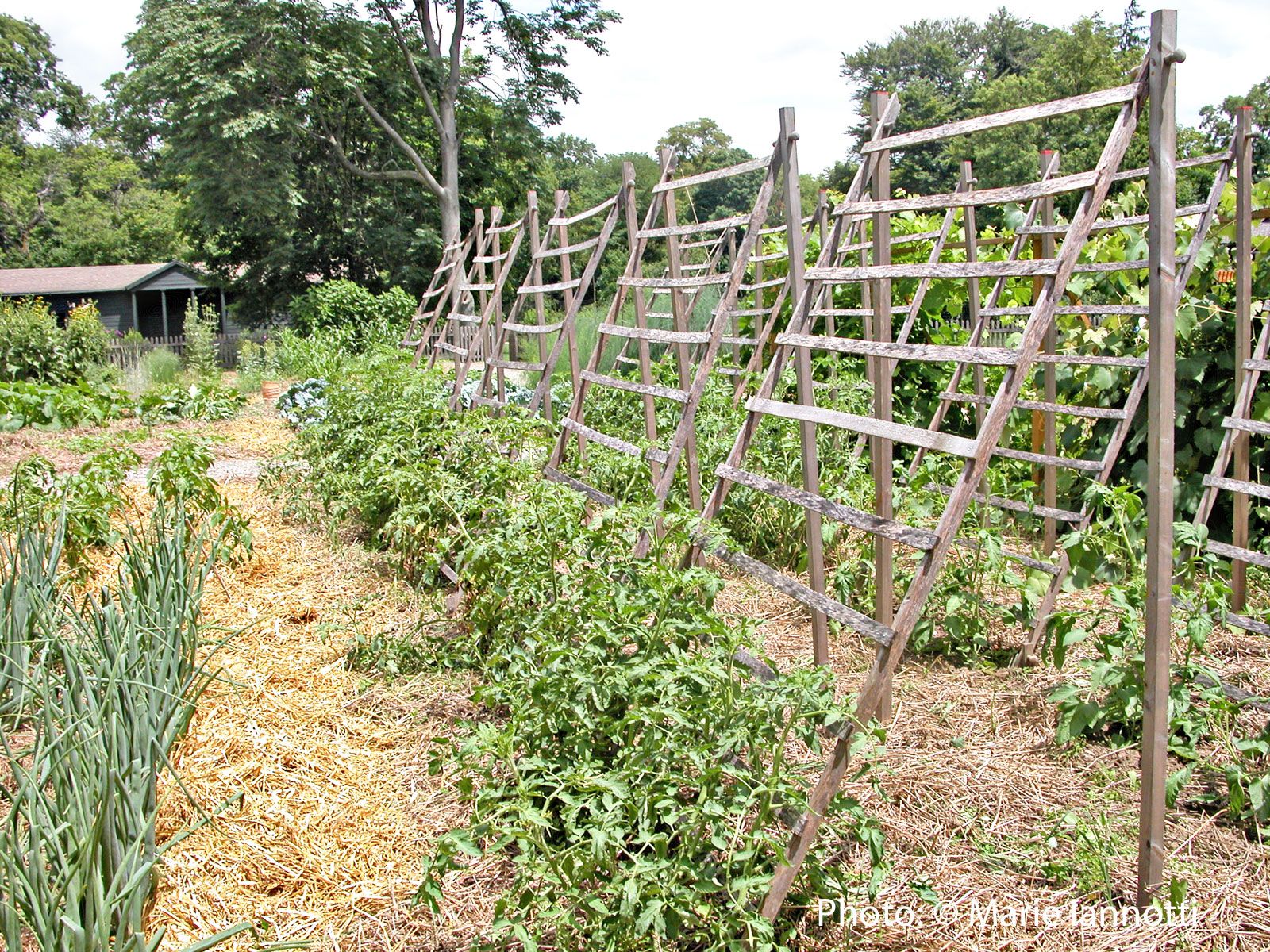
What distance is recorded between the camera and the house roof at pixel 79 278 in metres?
33.7

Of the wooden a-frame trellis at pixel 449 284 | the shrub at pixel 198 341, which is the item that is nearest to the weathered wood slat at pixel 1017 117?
the wooden a-frame trellis at pixel 449 284

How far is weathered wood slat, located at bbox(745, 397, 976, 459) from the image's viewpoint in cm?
265

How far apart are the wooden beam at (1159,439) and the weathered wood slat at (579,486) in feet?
7.62

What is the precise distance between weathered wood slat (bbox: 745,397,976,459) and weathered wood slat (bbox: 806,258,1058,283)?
1.53 ft

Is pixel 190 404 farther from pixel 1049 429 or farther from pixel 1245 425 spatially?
pixel 1245 425

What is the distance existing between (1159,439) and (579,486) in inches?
113

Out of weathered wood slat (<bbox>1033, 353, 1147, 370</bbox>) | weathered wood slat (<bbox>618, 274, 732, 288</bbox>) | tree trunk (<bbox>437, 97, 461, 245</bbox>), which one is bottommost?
weathered wood slat (<bbox>1033, 353, 1147, 370</bbox>)

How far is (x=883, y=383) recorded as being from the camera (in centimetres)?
370

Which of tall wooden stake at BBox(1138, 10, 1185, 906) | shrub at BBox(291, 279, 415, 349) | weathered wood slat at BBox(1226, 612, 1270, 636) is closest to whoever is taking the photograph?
tall wooden stake at BBox(1138, 10, 1185, 906)

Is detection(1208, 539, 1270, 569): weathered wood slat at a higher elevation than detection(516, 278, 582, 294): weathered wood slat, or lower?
lower

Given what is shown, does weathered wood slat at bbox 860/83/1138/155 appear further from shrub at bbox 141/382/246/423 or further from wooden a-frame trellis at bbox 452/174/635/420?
shrub at bbox 141/382/246/423

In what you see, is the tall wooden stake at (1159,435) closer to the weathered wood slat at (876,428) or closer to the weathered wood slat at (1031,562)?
the weathered wood slat at (876,428)

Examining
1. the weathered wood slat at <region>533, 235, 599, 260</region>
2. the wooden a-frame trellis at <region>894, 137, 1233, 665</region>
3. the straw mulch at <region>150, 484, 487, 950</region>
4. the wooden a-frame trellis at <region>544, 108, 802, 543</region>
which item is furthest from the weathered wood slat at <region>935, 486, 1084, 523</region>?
the weathered wood slat at <region>533, 235, 599, 260</region>

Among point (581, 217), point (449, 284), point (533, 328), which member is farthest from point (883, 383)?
point (449, 284)
